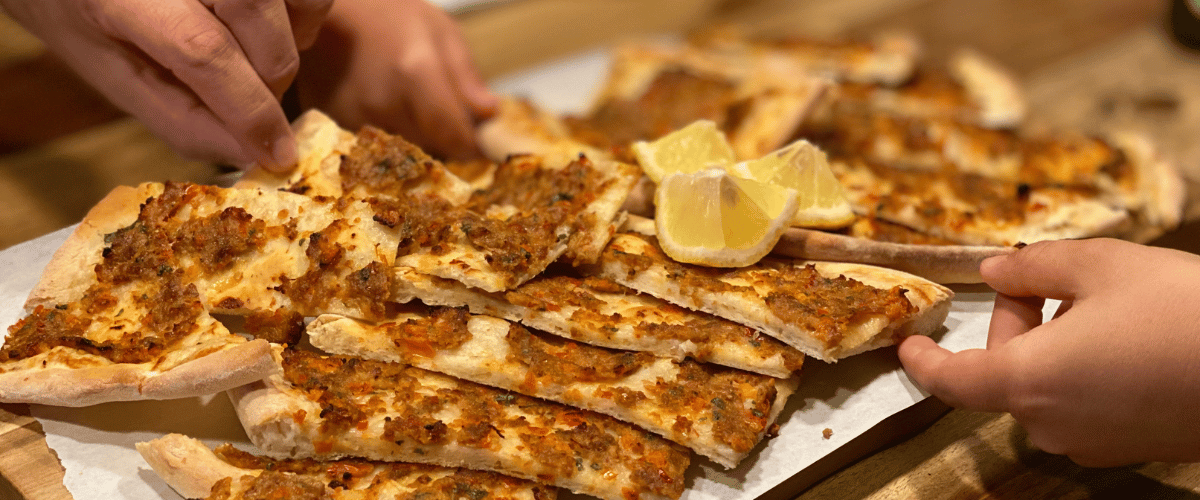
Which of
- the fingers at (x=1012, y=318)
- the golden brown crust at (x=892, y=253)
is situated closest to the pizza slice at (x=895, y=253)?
the golden brown crust at (x=892, y=253)

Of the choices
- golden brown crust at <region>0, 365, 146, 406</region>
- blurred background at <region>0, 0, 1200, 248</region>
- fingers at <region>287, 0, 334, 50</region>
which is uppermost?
fingers at <region>287, 0, 334, 50</region>

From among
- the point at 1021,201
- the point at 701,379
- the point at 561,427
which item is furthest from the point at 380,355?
the point at 1021,201

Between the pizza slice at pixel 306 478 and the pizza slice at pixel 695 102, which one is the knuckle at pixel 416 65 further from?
the pizza slice at pixel 306 478

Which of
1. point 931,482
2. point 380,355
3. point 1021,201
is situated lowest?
point 931,482

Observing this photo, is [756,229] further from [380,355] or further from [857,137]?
[857,137]

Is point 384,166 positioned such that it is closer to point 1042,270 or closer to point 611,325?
point 611,325

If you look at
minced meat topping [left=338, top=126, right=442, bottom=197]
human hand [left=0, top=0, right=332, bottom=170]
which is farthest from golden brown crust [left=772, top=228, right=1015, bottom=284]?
human hand [left=0, top=0, right=332, bottom=170]

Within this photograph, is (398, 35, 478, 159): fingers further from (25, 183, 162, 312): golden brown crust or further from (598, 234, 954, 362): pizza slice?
(598, 234, 954, 362): pizza slice

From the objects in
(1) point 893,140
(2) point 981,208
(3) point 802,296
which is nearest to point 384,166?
(3) point 802,296
